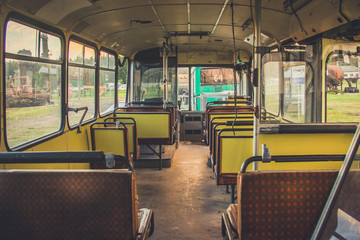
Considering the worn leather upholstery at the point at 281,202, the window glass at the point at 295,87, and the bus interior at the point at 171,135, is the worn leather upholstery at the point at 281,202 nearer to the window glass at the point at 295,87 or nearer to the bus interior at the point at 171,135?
the bus interior at the point at 171,135

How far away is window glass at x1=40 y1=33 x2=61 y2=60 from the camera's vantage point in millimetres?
3964

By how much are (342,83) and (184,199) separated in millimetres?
2549

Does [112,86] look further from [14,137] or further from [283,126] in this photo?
[283,126]

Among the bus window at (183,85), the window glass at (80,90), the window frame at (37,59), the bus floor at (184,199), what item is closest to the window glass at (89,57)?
the window glass at (80,90)

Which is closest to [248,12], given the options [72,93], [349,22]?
[349,22]

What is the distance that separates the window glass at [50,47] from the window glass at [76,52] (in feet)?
1.19

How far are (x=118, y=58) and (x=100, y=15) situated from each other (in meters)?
2.86

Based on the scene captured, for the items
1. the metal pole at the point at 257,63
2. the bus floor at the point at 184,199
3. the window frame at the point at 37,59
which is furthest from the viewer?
the bus floor at the point at 184,199

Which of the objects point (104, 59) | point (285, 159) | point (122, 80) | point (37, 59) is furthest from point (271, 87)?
point (122, 80)

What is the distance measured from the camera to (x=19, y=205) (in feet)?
6.93

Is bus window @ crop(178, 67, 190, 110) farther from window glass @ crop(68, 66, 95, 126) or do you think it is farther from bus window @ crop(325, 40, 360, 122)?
bus window @ crop(325, 40, 360, 122)

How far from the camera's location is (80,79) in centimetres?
520

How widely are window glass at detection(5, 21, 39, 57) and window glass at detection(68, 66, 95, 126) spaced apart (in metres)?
0.99

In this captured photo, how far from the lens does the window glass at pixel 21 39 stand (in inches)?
124
